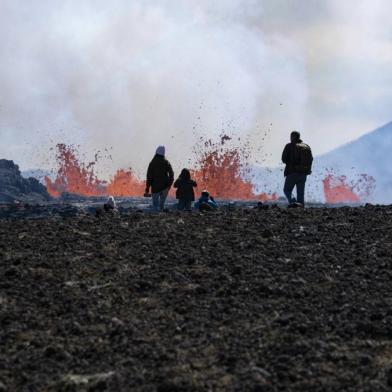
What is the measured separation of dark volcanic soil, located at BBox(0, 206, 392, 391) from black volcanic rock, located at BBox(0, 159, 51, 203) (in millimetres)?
56728

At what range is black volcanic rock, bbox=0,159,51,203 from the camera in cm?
6906

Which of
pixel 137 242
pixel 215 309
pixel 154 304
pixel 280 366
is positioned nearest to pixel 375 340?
pixel 280 366

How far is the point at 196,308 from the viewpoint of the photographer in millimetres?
9047

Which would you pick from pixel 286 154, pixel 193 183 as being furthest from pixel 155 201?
pixel 286 154

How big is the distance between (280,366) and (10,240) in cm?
656

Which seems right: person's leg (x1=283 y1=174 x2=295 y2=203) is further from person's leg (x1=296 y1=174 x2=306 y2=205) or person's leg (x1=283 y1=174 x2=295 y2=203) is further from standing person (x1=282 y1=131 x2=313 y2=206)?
person's leg (x1=296 y1=174 x2=306 y2=205)

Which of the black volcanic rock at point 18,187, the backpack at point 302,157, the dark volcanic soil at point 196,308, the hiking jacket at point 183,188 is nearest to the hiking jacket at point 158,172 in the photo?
the hiking jacket at point 183,188

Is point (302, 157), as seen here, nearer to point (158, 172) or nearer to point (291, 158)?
point (291, 158)

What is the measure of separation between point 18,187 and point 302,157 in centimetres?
5729

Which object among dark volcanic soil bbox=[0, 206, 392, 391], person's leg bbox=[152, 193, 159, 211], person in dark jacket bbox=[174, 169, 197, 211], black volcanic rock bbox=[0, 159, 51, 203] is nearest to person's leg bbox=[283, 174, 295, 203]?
person in dark jacket bbox=[174, 169, 197, 211]

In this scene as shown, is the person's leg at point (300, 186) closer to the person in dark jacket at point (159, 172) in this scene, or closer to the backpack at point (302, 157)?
the backpack at point (302, 157)

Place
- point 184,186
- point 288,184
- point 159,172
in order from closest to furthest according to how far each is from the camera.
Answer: point 288,184
point 159,172
point 184,186

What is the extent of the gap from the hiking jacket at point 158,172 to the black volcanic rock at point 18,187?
4820cm

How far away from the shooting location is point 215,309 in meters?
9.01
